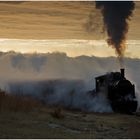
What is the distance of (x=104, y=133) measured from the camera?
1766 cm

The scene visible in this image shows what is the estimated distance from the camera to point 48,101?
53.6 metres

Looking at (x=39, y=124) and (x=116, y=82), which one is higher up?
(x=116, y=82)

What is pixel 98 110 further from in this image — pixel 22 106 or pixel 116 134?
pixel 116 134

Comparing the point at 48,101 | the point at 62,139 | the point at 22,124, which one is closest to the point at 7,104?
the point at 22,124

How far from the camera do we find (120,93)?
1288 inches

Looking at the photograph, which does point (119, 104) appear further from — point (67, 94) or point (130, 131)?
point (67, 94)

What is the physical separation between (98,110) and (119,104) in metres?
4.23

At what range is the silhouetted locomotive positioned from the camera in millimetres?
32750

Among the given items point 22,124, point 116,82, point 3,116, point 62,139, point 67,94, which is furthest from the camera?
point 67,94

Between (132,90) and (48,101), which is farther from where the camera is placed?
(48,101)

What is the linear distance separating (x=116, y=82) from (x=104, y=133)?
1562 centimetres

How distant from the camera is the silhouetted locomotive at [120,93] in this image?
32750 millimetres

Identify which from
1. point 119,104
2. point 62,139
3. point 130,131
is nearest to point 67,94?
point 119,104

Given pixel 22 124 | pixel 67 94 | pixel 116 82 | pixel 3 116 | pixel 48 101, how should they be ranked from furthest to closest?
pixel 67 94, pixel 48 101, pixel 116 82, pixel 3 116, pixel 22 124
